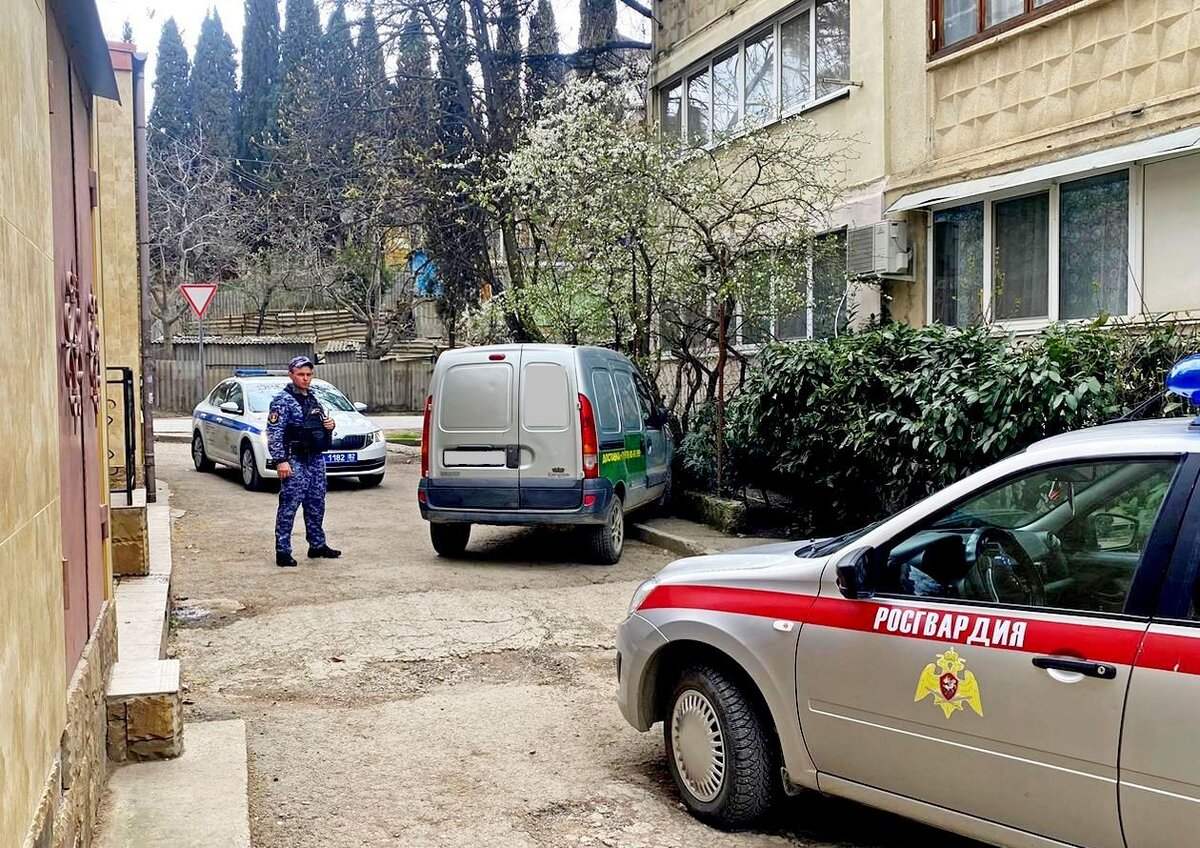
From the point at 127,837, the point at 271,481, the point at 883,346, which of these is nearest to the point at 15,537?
the point at 127,837

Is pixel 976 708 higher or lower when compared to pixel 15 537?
lower

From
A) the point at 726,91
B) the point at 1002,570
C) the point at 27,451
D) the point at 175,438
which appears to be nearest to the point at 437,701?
the point at 1002,570

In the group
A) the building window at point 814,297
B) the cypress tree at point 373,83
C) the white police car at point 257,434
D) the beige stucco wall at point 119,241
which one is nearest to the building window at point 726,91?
the building window at point 814,297

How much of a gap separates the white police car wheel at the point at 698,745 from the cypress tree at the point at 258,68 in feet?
156

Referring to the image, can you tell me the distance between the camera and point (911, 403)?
→ 9375 mm

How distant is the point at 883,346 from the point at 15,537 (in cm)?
816

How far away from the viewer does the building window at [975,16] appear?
10.8 m

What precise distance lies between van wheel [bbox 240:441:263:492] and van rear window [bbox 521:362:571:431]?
6.77m

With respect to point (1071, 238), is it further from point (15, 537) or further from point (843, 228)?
point (15, 537)

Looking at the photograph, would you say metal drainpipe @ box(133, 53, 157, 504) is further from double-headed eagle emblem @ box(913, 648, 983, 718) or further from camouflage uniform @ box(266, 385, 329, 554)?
double-headed eagle emblem @ box(913, 648, 983, 718)

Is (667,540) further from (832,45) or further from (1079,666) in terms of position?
(1079,666)

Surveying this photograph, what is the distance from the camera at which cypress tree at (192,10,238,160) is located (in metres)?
47.8

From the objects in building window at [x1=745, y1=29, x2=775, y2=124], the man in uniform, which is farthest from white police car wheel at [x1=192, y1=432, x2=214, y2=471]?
building window at [x1=745, y1=29, x2=775, y2=124]

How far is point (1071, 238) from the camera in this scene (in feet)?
35.3
